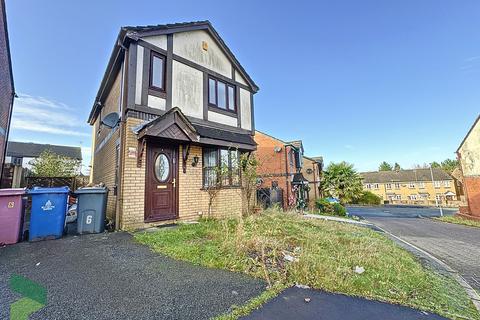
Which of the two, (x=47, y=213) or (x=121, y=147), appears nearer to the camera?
(x=47, y=213)

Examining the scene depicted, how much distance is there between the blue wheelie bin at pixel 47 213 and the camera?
198 inches

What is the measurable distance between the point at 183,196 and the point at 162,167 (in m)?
1.28

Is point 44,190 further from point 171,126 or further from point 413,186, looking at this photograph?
point 413,186

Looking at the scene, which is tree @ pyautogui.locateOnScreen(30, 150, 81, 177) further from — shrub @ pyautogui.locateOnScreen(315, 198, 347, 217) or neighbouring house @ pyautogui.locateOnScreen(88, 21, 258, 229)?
shrub @ pyautogui.locateOnScreen(315, 198, 347, 217)

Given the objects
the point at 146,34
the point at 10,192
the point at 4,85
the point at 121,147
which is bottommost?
the point at 10,192

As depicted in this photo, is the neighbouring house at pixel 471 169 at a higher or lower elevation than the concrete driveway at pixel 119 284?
higher

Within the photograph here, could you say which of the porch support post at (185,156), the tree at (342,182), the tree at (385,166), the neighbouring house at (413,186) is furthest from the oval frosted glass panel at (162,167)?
the tree at (385,166)

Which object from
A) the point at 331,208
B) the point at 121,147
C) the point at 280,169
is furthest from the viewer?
the point at 280,169

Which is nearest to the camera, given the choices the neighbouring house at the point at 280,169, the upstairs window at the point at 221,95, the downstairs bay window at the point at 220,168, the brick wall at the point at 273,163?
the downstairs bay window at the point at 220,168

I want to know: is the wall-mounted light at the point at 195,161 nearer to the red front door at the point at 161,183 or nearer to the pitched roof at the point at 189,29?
the red front door at the point at 161,183

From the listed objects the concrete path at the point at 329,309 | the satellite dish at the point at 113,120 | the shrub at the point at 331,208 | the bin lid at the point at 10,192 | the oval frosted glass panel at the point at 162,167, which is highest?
the satellite dish at the point at 113,120

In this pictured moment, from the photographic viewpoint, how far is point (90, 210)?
5.82m

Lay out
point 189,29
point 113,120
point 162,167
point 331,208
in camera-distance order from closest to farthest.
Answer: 1. point 162,167
2. point 113,120
3. point 189,29
4. point 331,208

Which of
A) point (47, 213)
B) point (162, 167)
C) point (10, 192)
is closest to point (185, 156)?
point (162, 167)
